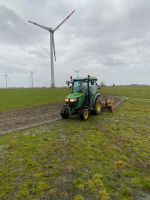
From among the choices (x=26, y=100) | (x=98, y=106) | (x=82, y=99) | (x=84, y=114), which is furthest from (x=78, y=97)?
(x=26, y=100)

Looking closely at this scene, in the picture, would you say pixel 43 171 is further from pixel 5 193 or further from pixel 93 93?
pixel 93 93

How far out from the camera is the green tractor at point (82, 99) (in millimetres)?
14195

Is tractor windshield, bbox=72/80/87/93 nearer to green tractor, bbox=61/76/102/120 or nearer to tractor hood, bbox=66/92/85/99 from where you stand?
green tractor, bbox=61/76/102/120

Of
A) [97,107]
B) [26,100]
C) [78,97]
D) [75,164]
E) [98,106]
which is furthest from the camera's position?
[26,100]

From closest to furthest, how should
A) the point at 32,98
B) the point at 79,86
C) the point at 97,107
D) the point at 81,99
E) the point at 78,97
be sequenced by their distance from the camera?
the point at 78,97, the point at 81,99, the point at 79,86, the point at 97,107, the point at 32,98

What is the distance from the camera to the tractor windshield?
15109 mm

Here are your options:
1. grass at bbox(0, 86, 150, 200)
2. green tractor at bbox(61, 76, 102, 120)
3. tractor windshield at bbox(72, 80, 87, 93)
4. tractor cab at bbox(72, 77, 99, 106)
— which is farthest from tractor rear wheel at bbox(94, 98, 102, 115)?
grass at bbox(0, 86, 150, 200)

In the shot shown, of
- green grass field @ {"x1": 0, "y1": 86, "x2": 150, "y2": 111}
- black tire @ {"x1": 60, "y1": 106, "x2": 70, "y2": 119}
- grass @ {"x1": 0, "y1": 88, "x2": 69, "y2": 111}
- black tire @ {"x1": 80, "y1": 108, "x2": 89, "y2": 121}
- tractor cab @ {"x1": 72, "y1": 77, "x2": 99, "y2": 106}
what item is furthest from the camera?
green grass field @ {"x1": 0, "y1": 86, "x2": 150, "y2": 111}

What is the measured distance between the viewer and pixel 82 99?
14.7 meters

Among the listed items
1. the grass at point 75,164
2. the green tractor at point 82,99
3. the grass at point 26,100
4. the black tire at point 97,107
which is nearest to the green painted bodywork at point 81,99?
the green tractor at point 82,99

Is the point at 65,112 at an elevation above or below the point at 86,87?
below

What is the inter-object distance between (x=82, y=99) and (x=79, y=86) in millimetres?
1073

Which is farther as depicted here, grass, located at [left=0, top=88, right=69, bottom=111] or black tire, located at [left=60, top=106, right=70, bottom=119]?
grass, located at [left=0, top=88, right=69, bottom=111]

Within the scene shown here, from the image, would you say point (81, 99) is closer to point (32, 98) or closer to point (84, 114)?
point (84, 114)
